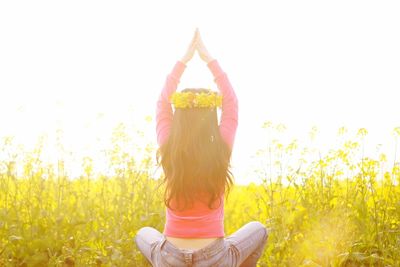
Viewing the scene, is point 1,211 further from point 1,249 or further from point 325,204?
point 325,204

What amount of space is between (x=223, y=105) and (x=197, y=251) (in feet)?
3.30

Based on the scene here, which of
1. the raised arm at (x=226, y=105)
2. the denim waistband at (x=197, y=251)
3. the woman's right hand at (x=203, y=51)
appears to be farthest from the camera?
the woman's right hand at (x=203, y=51)

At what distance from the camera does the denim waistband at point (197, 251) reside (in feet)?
11.3

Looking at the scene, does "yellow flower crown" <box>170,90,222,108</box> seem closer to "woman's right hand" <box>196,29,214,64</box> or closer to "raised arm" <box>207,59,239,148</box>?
"raised arm" <box>207,59,239,148</box>

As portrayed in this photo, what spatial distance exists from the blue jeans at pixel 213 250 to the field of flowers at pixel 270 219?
94 cm

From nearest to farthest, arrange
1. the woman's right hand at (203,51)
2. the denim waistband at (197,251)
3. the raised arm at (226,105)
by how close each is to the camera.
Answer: the denim waistband at (197,251), the raised arm at (226,105), the woman's right hand at (203,51)

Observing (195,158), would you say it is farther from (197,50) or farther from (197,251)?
(197,50)

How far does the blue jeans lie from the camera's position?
3.45 meters

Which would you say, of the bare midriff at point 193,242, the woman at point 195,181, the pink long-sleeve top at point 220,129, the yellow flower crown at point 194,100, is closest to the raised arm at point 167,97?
the pink long-sleeve top at point 220,129

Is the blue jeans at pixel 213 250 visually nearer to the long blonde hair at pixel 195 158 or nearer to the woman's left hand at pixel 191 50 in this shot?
the long blonde hair at pixel 195 158

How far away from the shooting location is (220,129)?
3.67 metres

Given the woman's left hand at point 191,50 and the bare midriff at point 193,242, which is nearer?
the bare midriff at point 193,242

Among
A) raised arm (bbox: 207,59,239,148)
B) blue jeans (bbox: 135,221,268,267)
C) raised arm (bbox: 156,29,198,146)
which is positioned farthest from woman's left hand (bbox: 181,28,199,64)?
blue jeans (bbox: 135,221,268,267)

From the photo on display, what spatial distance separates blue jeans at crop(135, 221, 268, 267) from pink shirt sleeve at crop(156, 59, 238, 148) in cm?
66
